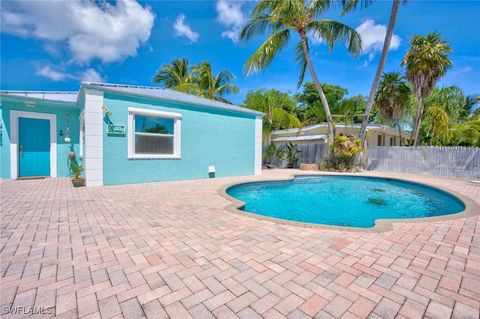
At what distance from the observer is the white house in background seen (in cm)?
1827

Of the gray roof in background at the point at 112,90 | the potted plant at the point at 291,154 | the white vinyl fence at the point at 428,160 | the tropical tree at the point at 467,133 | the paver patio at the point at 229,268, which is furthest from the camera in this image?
the potted plant at the point at 291,154

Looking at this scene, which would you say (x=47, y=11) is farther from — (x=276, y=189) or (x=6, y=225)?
(x=276, y=189)

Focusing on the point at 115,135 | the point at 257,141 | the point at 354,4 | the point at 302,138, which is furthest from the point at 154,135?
the point at 302,138

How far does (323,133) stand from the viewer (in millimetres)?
19000

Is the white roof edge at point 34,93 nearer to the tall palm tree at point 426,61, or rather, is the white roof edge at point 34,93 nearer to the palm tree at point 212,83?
the palm tree at point 212,83

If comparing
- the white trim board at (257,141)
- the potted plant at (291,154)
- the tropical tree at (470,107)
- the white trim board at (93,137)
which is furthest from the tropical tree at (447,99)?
the white trim board at (93,137)

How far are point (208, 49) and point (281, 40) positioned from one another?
558 centimetres

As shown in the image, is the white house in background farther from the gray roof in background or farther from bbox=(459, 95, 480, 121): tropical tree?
the gray roof in background

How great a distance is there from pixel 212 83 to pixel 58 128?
1167 centimetres

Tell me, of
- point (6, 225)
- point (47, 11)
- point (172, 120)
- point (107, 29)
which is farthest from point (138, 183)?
point (107, 29)

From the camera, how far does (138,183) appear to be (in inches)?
324

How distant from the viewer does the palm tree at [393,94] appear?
626 inches

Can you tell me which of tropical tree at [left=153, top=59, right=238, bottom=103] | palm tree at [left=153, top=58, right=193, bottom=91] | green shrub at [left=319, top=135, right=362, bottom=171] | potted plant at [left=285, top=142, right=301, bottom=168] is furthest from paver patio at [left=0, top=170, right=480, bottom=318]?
palm tree at [left=153, top=58, right=193, bottom=91]

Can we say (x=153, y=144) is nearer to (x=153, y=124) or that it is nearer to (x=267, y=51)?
(x=153, y=124)
